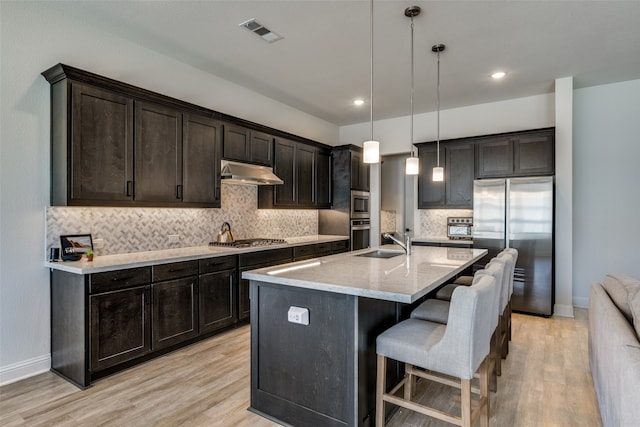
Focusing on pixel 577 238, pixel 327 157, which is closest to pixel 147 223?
pixel 327 157

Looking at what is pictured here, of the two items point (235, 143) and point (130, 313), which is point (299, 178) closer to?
point (235, 143)

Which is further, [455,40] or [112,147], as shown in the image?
[455,40]

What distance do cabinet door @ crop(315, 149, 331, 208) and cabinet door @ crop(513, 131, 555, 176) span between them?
9.14ft

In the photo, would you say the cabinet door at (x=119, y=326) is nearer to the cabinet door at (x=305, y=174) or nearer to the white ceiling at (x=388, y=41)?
the white ceiling at (x=388, y=41)

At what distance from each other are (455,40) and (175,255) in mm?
3436

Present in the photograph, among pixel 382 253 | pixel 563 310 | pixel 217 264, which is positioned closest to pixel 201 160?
pixel 217 264

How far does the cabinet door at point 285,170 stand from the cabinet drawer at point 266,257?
79cm

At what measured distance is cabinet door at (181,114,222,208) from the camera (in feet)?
11.9

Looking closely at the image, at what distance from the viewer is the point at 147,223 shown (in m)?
3.59

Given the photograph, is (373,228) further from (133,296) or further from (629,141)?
(133,296)

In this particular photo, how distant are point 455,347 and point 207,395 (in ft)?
5.91

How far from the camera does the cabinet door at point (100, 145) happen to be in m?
2.78

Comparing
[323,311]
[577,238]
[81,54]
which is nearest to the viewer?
[323,311]

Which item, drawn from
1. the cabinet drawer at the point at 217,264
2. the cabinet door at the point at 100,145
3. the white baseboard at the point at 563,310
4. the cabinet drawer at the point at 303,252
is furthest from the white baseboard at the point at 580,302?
the cabinet door at the point at 100,145
